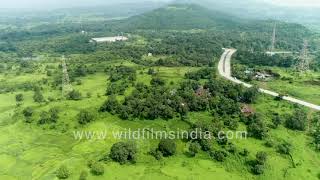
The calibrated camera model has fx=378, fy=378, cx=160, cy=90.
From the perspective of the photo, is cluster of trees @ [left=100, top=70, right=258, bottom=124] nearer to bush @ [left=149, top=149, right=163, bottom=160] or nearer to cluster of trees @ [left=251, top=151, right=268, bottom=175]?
bush @ [left=149, top=149, right=163, bottom=160]

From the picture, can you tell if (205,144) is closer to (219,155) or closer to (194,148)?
(194,148)

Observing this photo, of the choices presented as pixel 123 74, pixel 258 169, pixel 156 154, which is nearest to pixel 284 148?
pixel 258 169

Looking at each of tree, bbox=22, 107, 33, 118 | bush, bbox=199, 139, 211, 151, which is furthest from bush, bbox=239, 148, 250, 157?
tree, bbox=22, 107, 33, 118

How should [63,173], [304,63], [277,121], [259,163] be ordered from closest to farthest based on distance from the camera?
1. [63,173]
2. [259,163]
3. [277,121]
4. [304,63]

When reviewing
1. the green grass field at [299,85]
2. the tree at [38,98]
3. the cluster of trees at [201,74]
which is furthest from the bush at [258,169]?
the tree at [38,98]

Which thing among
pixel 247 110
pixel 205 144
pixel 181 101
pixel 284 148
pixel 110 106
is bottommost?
pixel 205 144

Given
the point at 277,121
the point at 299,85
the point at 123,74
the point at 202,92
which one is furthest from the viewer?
the point at 123,74

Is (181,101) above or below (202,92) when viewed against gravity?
below

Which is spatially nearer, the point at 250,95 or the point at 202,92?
the point at 250,95

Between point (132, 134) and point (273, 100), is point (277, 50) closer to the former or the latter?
point (273, 100)
